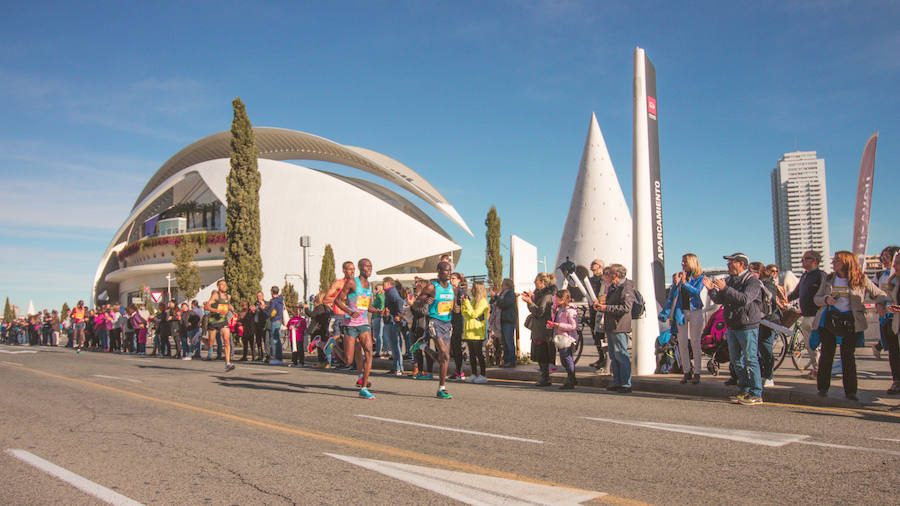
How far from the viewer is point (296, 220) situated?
55125mm

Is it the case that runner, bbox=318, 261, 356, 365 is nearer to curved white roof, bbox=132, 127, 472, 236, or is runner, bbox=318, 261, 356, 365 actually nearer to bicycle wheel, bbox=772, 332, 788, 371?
bicycle wheel, bbox=772, 332, 788, 371

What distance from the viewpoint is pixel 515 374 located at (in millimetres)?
11992

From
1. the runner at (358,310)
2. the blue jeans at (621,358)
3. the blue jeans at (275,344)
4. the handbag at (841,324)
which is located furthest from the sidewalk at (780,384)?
the blue jeans at (275,344)

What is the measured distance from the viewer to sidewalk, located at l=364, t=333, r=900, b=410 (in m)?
7.92

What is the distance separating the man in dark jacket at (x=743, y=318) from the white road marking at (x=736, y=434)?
1.99 meters

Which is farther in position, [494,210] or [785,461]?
[494,210]

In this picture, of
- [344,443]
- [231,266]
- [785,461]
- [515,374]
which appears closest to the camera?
[785,461]

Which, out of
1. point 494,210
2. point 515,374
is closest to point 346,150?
point 494,210

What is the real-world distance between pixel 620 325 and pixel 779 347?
4.17 meters

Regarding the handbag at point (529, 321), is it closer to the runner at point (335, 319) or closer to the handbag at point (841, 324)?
the runner at point (335, 319)

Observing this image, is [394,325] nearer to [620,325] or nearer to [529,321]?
[529,321]

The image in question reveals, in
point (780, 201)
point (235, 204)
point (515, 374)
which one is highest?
point (780, 201)

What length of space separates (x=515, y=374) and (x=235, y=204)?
1909cm

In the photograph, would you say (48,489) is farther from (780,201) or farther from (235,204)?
(780,201)
